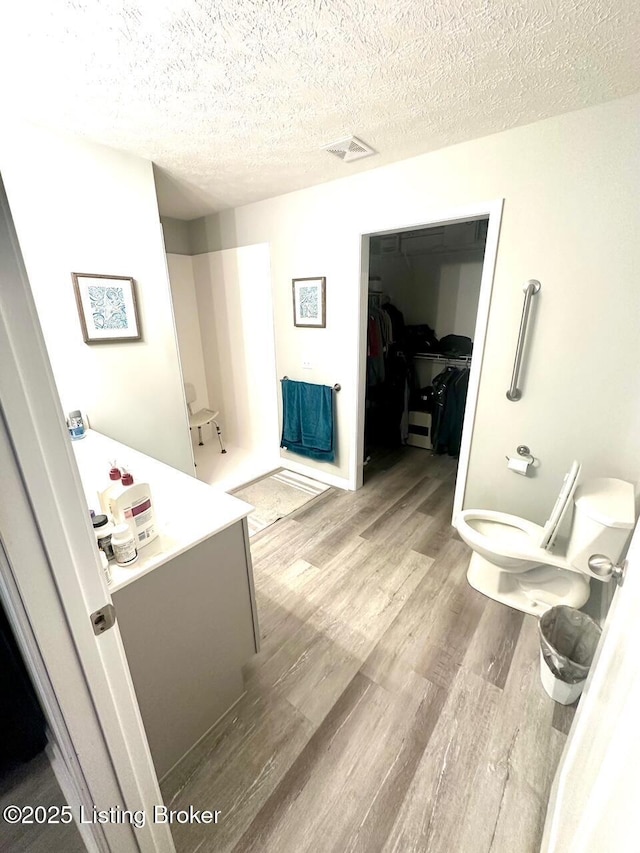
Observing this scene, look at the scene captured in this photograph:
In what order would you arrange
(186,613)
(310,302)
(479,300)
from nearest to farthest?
(186,613)
(479,300)
(310,302)

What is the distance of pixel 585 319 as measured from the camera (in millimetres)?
1682

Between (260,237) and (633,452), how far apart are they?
290 cm

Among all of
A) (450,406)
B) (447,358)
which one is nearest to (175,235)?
(447,358)

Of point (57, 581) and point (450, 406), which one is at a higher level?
point (57, 581)

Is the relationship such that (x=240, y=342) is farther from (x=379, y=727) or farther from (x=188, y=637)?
(x=379, y=727)

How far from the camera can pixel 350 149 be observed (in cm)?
186

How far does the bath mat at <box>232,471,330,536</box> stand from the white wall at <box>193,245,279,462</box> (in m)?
0.45

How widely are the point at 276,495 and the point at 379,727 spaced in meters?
1.80

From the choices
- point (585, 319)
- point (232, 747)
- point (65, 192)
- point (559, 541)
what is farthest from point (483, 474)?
point (65, 192)

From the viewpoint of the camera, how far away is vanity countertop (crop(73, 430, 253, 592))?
968mm

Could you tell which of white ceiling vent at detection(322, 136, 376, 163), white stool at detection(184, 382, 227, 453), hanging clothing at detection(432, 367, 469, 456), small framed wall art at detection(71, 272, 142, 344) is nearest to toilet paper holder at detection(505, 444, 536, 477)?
hanging clothing at detection(432, 367, 469, 456)

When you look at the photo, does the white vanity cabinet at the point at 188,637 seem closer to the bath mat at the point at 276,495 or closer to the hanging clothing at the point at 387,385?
the bath mat at the point at 276,495

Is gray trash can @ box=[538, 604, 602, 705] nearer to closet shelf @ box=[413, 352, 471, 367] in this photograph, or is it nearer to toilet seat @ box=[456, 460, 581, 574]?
toilet seat @ box=[456, 460, 581, 574]

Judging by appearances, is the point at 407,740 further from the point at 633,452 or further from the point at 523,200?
the point at 523,200
